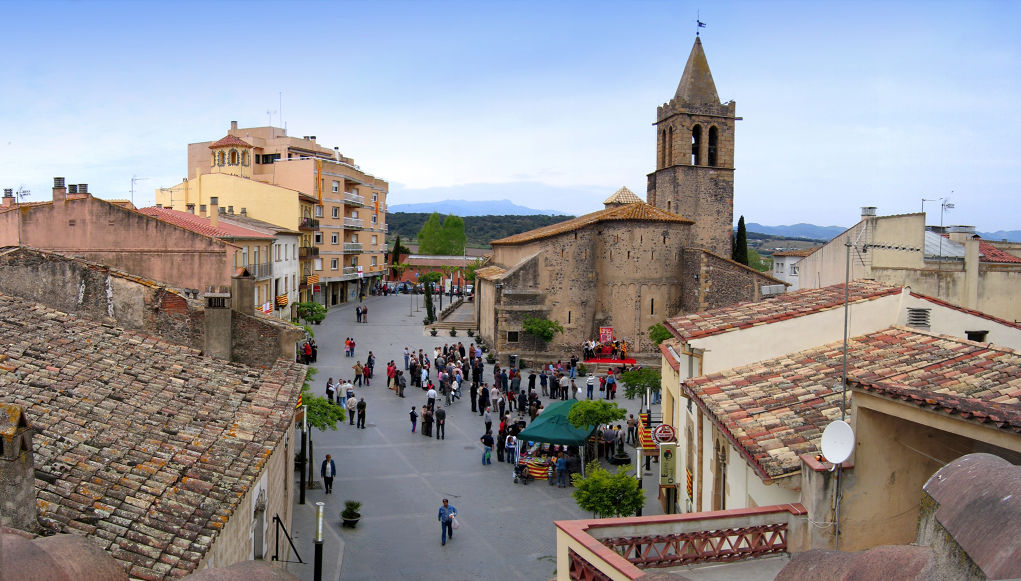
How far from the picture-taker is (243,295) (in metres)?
13.5

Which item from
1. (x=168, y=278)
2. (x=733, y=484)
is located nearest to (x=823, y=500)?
(x=733, y=484)

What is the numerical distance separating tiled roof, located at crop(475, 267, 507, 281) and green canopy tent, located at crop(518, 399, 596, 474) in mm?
22043

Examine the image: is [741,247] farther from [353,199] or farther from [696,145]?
[353,199]

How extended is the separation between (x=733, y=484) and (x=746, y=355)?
2951 mm

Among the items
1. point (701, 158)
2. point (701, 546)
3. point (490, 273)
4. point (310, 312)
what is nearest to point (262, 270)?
point (310, 312)

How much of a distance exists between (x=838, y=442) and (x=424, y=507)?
12268 millimetres

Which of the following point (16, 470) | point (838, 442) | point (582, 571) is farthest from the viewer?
point (838, 442)

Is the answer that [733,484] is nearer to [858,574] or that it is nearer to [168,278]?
[858,574]

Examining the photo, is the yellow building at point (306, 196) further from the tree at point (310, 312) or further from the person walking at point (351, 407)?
the person walking at point (351, 407)

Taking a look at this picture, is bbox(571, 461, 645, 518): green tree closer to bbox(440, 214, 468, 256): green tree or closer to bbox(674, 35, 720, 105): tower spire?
bbox(674, 35, 720, 105): tower spire

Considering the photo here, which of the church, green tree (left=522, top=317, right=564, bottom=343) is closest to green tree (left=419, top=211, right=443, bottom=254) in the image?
the church

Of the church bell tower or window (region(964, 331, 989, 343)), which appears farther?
the church bell tower

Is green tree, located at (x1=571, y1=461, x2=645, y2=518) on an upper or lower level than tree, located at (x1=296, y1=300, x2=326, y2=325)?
lower

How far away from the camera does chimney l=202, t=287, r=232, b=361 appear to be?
41.4 feet
